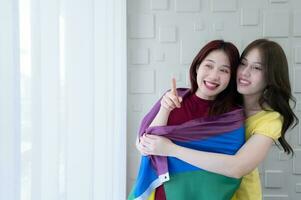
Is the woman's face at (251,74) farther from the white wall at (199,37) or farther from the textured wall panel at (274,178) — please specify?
the textured wall panel at (274,178)

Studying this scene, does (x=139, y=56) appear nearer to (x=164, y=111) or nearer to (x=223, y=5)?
(x=223, y=5)

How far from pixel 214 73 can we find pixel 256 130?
24 cm

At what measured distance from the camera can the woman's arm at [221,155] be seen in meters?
0.98

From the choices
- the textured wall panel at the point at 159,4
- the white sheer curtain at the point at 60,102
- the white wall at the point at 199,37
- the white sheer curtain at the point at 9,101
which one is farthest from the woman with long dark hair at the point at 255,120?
the textured wall panel at the point at 159,4

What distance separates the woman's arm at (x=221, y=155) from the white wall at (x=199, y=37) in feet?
2.90

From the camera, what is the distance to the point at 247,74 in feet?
3.48

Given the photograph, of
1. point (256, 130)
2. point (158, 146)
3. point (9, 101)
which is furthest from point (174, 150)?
point (9, 101)

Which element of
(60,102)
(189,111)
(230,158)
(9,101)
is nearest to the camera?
Answer: (9,101)

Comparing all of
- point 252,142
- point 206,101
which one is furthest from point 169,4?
point 252,142

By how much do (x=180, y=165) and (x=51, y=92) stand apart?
531 millimetres

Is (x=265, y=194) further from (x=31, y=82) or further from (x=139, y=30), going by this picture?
(x=31, y=82)

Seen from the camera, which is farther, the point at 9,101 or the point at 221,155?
the point at 221,155

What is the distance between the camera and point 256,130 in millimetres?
1039

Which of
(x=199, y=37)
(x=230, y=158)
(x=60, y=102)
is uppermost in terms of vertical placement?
(x=199, y=37)
